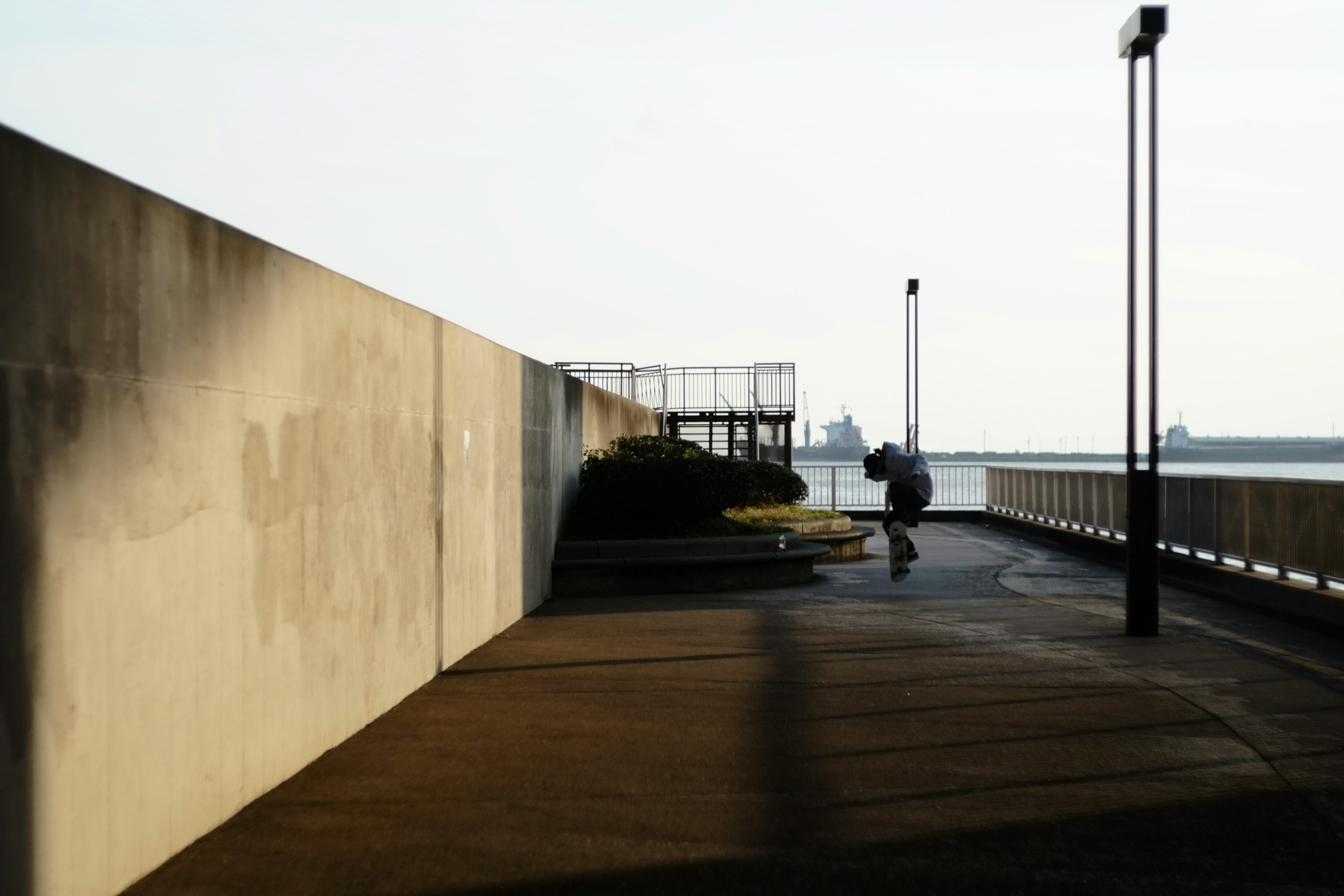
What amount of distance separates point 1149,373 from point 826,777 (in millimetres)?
6546

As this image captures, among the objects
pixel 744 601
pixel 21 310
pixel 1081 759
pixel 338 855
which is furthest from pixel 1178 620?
pixel 21 310

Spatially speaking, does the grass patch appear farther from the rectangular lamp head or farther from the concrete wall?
the concrete wall

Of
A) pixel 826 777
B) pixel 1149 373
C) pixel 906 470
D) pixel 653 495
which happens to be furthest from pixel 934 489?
pixel 826 777

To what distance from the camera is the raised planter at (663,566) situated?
48.0 feet

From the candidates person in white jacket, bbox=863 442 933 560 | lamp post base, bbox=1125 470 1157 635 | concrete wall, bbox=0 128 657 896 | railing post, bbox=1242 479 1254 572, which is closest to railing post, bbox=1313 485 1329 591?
railing post, bbox=1242 479 1254 572

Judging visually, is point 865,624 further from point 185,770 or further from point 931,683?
point 185,770

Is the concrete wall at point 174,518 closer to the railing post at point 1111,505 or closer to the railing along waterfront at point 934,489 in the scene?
the railing post at point 1111,505

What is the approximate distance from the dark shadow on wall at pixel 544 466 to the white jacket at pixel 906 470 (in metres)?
3.26

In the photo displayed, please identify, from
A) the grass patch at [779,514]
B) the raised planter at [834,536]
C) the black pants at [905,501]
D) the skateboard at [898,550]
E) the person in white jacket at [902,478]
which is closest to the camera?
the person in white jacket at [902,478]

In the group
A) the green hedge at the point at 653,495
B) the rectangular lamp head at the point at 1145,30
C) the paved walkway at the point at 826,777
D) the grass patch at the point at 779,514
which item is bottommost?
the paved walkway at the point at 826,777

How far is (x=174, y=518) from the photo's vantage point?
4.88 metres

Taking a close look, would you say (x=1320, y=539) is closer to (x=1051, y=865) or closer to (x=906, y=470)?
(x=906, y=470)

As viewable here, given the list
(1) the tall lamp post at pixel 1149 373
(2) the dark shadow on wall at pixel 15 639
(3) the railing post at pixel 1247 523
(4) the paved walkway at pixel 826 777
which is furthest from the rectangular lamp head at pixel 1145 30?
(2) the dark shadow on wall at pixel 15 639

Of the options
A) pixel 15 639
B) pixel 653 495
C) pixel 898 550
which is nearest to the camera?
pixel 15 639
